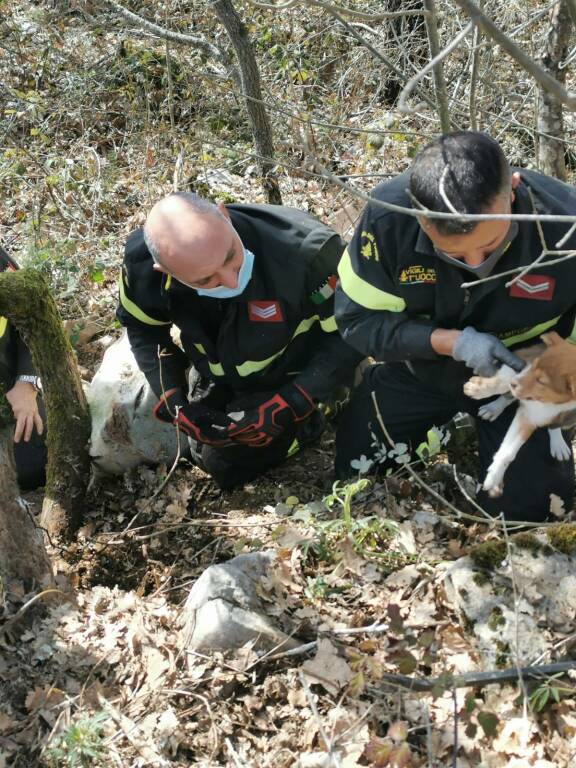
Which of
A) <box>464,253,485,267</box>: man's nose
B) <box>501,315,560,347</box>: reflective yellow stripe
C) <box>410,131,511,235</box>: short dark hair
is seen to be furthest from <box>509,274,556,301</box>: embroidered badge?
<box>410,131,511,235</box>: short dark hair

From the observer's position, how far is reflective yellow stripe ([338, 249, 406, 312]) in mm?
3318

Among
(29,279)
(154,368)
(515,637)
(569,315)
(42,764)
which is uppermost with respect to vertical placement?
(29,279)

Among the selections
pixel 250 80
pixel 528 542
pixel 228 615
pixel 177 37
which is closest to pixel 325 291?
pixel 528 542

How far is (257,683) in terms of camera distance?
8.88 ft

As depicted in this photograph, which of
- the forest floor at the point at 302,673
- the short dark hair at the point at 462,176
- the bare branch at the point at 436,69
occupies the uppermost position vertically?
the bare branch at the point at 436,69

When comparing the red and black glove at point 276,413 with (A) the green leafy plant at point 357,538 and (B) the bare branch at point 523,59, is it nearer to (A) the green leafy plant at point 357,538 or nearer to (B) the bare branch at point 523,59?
(A) the green leafy plant at point 357,538

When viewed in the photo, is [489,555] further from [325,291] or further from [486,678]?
[325,291]

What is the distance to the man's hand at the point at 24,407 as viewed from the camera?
411 centimetres

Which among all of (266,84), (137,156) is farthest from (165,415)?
(266,84)

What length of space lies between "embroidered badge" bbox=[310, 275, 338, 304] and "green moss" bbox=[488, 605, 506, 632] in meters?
1.74

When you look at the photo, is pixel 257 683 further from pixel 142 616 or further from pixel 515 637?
pixel 515 637

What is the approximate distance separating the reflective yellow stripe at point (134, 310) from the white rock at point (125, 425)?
543 mm

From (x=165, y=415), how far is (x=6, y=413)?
1076 millimetres

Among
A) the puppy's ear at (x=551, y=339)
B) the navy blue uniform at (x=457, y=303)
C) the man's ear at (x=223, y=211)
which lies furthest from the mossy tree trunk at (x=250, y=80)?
the puppy's ear at (x=551, y=339)
